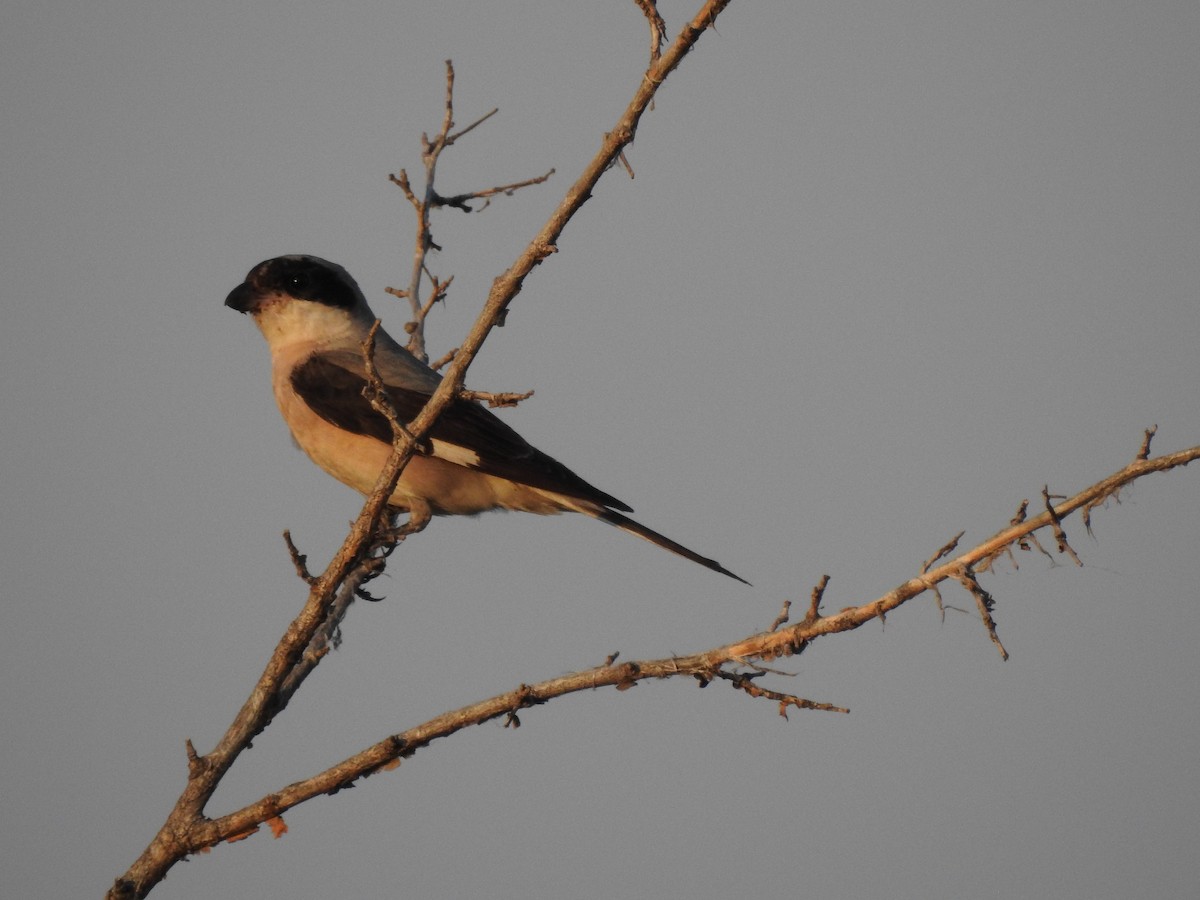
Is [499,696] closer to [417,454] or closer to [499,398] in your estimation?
[499,398]

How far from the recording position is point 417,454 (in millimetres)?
6082

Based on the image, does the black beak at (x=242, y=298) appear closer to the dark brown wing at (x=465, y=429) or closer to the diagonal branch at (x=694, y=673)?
the dark brown wing at (x=465, y=429)

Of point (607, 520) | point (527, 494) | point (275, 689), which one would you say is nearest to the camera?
point (275, 689)

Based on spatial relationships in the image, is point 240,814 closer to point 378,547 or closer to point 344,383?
point 378,547

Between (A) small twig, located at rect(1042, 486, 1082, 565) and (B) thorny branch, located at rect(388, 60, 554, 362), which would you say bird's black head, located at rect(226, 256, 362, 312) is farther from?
(A) small twig, located at rect(1042, 486, 1082, 565)

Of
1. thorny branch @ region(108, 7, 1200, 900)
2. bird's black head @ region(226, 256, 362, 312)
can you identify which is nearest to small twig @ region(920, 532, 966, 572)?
thorny branch @ region(108, 7, 1200, 900)

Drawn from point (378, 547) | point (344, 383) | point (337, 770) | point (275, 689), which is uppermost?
point (344, 383)

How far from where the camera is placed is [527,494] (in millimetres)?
Answer: 6418

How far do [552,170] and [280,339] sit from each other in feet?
5.81

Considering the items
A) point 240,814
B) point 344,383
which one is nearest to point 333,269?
point 344,383

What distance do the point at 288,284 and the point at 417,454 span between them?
68.2 inches

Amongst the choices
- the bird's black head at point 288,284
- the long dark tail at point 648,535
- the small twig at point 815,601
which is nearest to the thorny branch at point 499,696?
the small twig at point 815,601

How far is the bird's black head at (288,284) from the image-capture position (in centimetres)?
725

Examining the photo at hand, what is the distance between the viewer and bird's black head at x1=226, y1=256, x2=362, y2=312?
23.8ft
